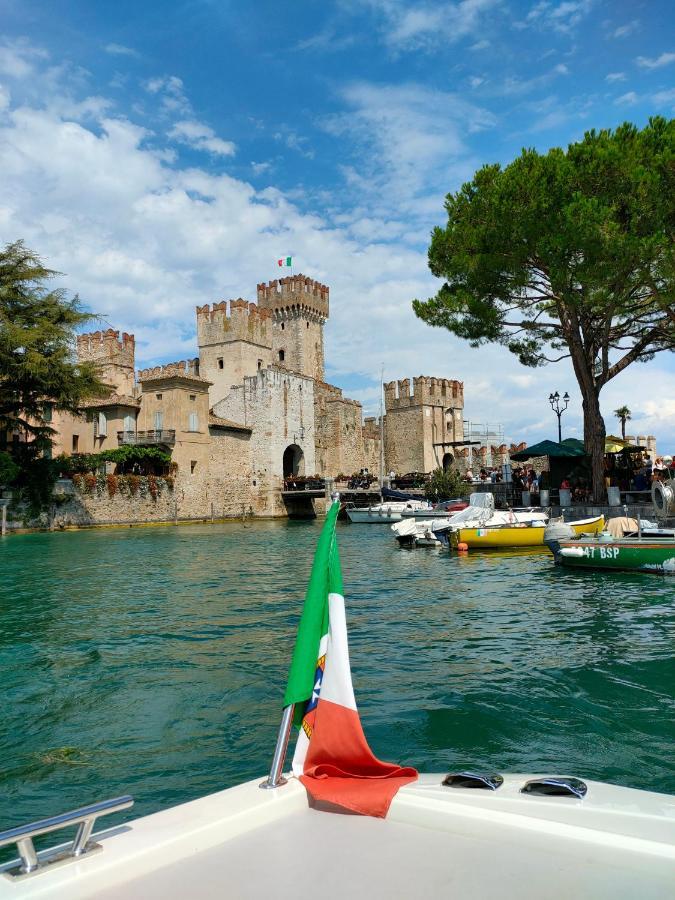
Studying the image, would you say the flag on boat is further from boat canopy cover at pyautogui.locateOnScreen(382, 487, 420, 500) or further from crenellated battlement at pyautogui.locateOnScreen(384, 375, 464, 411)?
crenellated battlement at pyautogui.locateOnScreen(384, 375, 464, 411)

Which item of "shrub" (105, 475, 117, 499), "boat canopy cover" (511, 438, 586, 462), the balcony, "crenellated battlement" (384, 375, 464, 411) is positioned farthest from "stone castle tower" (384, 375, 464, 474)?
"boat canopy cover" (511, 438, 586, 462)

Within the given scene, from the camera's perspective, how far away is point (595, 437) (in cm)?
2033

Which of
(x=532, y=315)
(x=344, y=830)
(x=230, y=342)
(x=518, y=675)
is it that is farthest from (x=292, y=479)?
(x=344, y=830)

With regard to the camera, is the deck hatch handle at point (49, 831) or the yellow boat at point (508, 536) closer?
the deck hatch handle at point (49, 831)

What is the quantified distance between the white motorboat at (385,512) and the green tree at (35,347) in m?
14.7

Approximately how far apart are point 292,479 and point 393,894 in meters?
45.6

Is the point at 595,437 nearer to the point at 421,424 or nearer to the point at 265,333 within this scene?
the point at 265,333

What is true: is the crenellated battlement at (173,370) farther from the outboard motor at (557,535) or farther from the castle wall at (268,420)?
the outboard motor at (557,535)

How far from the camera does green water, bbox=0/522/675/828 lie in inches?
175

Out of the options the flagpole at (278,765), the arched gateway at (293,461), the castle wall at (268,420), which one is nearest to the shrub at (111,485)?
the castle wall at (268,420)

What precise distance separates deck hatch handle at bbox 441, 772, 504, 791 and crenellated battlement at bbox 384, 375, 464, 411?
57995mm

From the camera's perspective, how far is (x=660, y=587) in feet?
37.3

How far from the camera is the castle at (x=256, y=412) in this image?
1610 inches

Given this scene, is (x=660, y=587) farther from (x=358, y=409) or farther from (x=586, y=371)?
(x=358, y=409)
